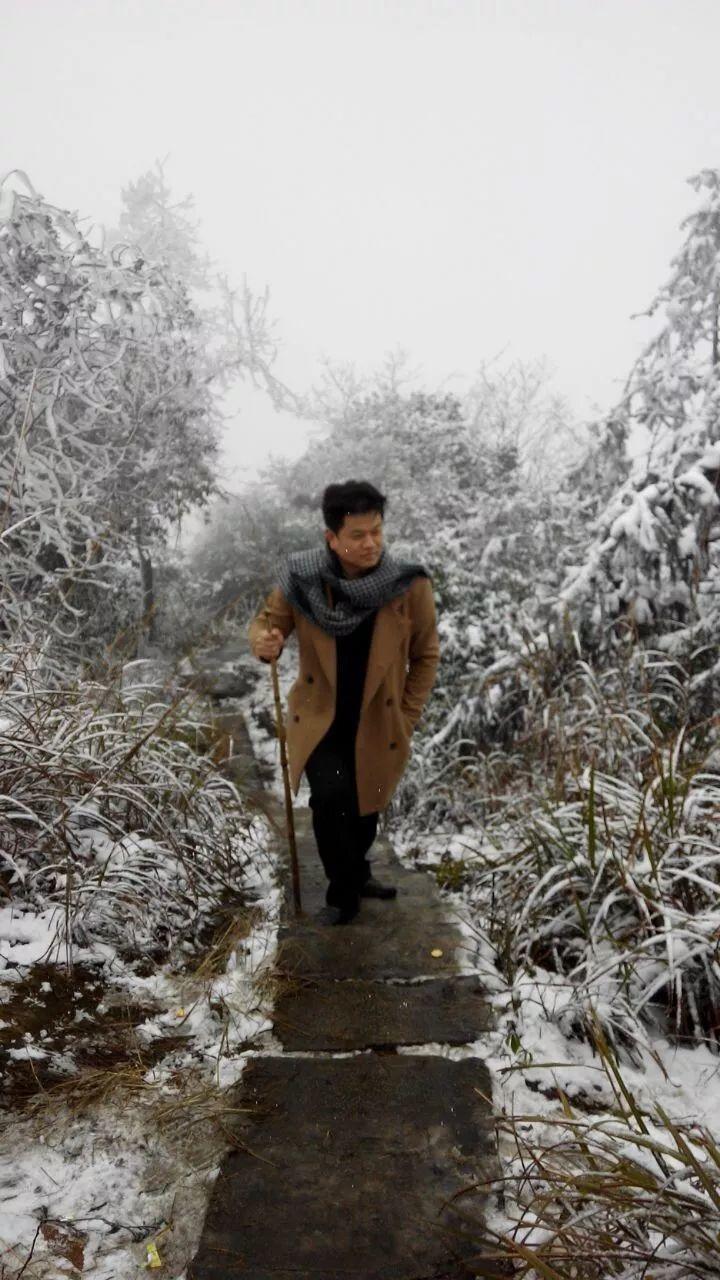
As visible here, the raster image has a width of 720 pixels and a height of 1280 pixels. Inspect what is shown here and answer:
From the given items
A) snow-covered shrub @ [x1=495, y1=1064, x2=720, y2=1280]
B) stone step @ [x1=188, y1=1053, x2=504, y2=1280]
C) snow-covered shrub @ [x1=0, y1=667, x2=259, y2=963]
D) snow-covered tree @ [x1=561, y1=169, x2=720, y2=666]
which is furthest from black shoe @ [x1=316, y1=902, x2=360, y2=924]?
snow-covered tree @ [x1=561, y1=169, x2=720, y2=666]

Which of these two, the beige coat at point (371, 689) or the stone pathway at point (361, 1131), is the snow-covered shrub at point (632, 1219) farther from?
the beige coat at point (371, 689)

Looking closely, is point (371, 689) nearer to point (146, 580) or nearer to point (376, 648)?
point (376, 648)

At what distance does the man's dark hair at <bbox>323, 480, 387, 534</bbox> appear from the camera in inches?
101

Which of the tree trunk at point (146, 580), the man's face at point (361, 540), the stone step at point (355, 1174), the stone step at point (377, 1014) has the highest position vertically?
the man's face at point (361, 540)

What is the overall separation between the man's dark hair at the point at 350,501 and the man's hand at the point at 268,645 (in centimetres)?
51

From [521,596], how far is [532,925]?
4623mm

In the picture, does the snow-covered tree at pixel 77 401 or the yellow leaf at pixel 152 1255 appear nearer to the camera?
the yellow leaf at pixel 152 1255

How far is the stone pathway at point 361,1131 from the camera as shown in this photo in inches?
55.2

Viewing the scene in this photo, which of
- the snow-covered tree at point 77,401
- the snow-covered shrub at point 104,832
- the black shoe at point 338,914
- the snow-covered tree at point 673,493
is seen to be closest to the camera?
the snow-covered shrub at point 104,832

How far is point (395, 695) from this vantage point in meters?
2.81

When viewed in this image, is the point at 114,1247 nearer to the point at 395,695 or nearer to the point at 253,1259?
the point at 253,1259

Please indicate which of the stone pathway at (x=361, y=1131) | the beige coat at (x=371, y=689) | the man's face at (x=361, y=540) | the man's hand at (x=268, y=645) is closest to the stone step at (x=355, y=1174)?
the stone pathway at (x=361, y=1131)

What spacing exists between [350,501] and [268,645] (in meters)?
0.66

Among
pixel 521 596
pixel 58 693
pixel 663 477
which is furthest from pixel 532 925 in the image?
pixel 521 596
